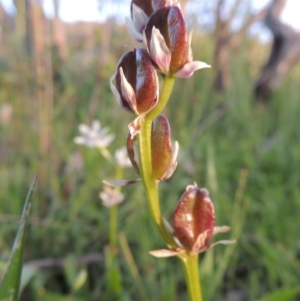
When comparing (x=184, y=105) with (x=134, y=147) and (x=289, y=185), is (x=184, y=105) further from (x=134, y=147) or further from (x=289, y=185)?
(x=134, y=147)

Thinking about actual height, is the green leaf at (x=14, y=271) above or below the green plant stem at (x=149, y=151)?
below

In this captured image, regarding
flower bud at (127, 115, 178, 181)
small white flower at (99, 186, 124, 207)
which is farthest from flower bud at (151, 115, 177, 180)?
small white flower at (99, 186, 124, 207)

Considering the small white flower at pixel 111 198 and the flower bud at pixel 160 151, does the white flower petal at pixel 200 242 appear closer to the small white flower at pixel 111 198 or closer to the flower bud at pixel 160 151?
the flower bud at pixel 160 151

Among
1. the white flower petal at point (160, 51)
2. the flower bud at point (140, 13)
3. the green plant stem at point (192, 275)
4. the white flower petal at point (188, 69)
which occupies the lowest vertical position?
the green plant stem at point (192, 275)

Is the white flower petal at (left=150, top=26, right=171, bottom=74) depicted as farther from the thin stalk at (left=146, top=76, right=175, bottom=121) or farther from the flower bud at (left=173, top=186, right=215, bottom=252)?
the flower bud at (left=173, top=186, right=215, bottom=252)

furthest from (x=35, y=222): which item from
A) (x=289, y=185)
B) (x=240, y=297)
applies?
(x=289, y=185)

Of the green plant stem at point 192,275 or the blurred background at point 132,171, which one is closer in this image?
the green plant stem at point 192,275

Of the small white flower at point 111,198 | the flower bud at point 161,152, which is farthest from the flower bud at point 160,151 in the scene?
the small white flower at point 111,198
